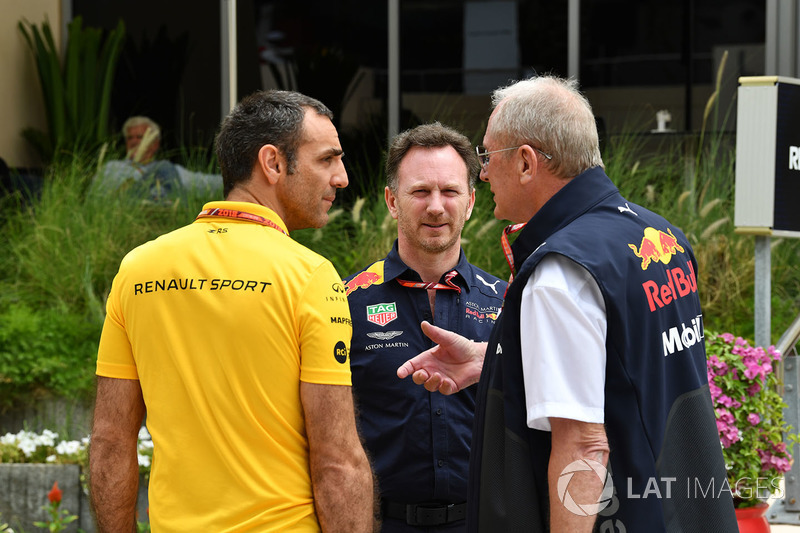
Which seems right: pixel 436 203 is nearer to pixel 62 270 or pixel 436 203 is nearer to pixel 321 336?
pixel 321 336

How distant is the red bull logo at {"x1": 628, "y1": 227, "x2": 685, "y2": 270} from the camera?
6.66ft

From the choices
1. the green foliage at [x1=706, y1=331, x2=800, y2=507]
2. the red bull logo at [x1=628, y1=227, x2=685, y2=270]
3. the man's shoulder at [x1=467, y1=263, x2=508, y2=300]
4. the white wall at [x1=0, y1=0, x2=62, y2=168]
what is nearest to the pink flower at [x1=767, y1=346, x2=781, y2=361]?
the green foliage at [x1=706, y1=331, x2=800, y2=507]

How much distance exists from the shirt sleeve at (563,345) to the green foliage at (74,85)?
753 cm

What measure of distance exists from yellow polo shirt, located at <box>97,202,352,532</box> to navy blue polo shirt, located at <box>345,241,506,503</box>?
790mm

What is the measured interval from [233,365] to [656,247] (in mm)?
987

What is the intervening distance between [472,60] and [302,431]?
7318 millimetres

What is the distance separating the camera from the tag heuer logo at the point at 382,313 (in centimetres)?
306

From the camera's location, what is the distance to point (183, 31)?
9.48 m

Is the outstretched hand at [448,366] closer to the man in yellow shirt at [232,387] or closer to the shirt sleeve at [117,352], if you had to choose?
the man in yellow shirt at [232,387]

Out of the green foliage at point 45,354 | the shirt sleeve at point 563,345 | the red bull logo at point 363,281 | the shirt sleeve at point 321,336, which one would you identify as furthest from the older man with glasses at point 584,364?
the green foliage at point 45,354

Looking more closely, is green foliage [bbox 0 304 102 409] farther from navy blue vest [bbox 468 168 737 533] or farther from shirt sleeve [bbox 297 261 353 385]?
navy blue vest [bbox 468 168 737 533]

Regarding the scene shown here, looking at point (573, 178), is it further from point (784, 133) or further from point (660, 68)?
point (660, 68)

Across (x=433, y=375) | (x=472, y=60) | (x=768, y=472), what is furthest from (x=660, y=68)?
(x=433, y=375)

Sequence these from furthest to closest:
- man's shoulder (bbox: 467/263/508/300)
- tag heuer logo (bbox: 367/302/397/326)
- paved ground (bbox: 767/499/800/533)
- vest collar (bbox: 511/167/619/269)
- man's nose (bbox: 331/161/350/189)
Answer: paved ground (bbox: 767/499/800/533) → man's shoulder (bbox: 467/263/508/300) → tag heuer logo (bbox: 367/302/397/326) → man's nose (bbox: 331/161/350/189) → vest collar (bbox: 511/167/619/269)
